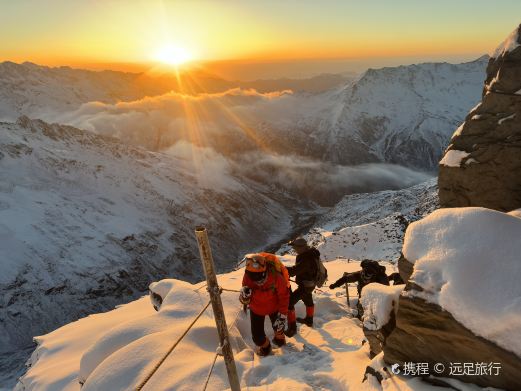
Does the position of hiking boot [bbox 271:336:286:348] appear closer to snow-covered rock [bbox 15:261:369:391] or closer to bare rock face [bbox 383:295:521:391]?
snow-covered rock [bbox 15:261:369:391]

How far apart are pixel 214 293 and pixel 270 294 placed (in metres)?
3.39

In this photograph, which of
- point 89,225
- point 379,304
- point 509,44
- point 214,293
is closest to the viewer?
point 214,293

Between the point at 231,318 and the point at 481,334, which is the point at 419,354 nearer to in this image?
the point at 481,334

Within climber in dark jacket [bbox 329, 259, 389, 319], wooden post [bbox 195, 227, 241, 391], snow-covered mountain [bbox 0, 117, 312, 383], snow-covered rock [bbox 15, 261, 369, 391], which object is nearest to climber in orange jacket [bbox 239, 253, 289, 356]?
snow-covered rock [bbox 15, 261, 369, 391]

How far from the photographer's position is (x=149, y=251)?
13312 centimetres

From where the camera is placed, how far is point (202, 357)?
9.37m

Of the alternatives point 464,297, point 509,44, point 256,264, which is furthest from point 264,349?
point 509,44

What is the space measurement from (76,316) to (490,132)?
373 ft

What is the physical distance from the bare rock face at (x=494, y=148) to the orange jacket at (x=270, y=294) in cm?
651

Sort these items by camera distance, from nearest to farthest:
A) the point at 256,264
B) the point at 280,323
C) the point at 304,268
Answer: the point at 256,264, the point at 280,323, the point at 304,268

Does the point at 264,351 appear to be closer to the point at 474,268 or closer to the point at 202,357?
the point at 202,357

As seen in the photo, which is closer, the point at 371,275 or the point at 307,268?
the point at 307,268

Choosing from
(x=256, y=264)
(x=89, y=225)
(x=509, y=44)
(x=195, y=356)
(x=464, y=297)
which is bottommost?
(x=89, y=225)

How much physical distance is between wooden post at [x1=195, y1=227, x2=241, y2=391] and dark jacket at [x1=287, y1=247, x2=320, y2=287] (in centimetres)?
441
